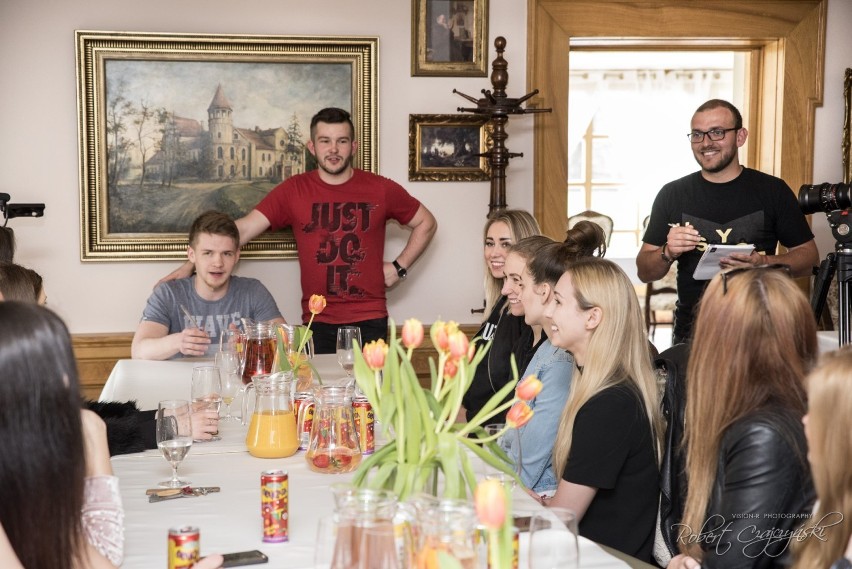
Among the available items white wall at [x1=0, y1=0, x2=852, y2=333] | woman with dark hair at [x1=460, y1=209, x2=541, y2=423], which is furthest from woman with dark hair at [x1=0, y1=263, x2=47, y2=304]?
white wall at [x1=0, y1=0, x2=852, y2=333]

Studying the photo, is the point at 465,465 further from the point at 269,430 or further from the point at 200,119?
the point at 200,119

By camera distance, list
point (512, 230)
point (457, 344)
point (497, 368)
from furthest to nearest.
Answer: point (512, 230) < point (497, 368) < point (457, 344)

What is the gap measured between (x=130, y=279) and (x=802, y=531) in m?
3.65

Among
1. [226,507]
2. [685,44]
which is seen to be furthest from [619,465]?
[685,44]

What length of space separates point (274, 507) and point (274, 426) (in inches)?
21.8

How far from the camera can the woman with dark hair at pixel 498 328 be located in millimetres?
3188

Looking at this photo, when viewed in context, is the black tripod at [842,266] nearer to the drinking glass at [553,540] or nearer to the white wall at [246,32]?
the white wall at [246,32]

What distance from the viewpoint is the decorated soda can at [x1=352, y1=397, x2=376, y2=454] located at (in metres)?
2.26

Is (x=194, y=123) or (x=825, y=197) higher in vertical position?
(x=194, y=123)

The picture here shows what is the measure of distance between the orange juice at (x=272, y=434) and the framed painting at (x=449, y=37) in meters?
2.76

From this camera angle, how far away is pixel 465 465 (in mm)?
1349

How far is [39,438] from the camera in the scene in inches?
48.2

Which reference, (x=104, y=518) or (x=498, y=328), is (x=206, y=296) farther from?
(x=104, y=518)

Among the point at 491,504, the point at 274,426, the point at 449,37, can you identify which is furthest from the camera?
the point at 449,37
